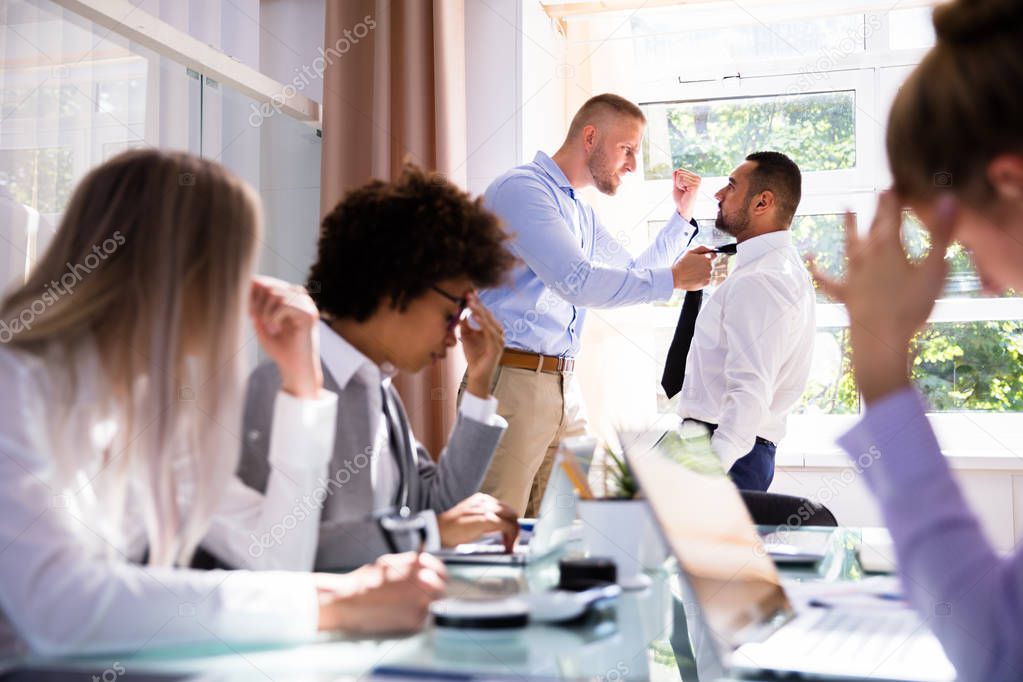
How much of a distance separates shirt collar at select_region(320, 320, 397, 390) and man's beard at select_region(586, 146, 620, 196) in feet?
5.45

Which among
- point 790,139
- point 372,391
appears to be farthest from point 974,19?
point 790,139

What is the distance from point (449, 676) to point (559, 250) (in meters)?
1.88

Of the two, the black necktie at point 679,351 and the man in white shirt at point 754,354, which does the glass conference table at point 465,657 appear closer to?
the man in white shirt at point 754,354

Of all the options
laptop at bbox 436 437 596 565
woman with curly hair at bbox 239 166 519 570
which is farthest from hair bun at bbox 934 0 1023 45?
woman with curly hair at bbox 239 166 519 570

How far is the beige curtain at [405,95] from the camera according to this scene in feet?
10.1

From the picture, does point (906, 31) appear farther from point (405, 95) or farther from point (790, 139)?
point (405, 95)

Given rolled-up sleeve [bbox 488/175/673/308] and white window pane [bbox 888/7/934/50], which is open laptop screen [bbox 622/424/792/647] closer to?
rolled-up sleeve [bbox 488/175/673/308]

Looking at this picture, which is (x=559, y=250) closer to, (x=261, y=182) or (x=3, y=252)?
(x=261, y=182)

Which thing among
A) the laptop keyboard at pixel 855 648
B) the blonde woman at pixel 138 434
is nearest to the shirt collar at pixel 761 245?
the laptop keyboard at pixel 855 648

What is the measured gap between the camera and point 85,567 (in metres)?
0.80

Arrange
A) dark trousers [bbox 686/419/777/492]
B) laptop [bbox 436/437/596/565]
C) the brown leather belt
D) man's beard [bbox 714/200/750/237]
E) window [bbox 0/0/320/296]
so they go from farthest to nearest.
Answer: man's beard [bbox 714/200/750/237]
the brown leather belt
dark trousers [bbox 686/419/777/492]
window [bbox 0/0/320/296]
laptop [bbox 436/437/596/565]

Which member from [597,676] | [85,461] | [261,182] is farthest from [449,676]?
[261,182]

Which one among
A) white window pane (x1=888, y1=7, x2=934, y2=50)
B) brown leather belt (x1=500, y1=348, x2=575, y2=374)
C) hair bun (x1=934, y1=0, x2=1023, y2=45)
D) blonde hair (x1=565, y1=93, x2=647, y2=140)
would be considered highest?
white window pane (x1=888, y1=7, x2=934, y2=50)

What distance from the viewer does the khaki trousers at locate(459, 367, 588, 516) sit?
2.56m
